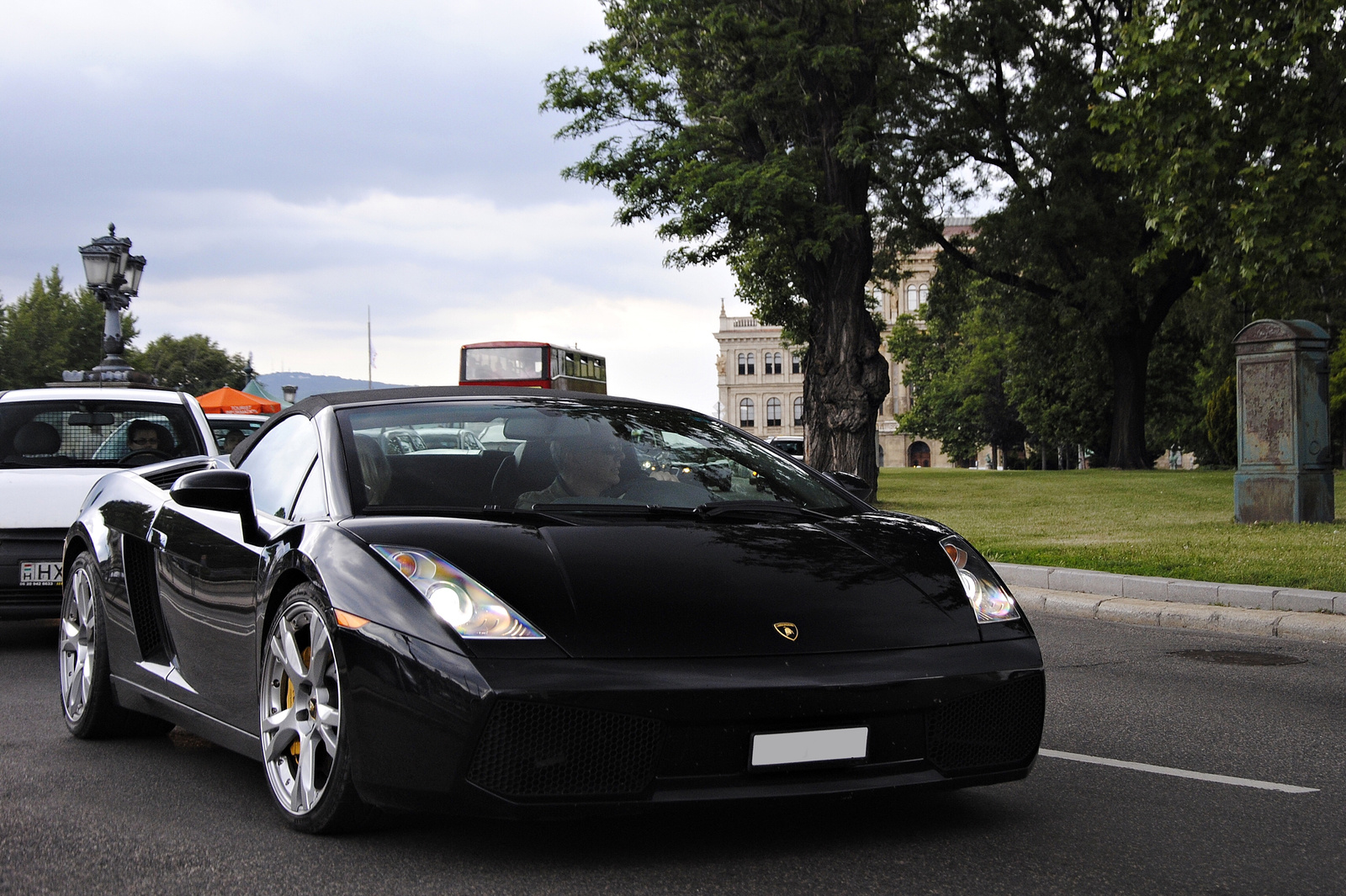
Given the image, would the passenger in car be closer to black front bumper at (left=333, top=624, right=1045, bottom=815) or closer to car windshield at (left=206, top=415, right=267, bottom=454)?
black front bumper at (left=333, top=624, right=1045, bottom=815)

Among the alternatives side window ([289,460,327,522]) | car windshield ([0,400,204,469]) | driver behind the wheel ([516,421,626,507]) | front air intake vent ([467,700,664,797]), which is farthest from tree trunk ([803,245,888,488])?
front air intake vent ([467,700,664,797])

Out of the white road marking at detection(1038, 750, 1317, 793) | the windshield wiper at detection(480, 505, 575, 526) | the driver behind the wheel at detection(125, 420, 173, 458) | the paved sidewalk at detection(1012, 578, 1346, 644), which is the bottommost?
the paved sidewalk at detection(1012, 578, 1346, 644)

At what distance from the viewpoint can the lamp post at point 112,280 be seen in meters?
18.5

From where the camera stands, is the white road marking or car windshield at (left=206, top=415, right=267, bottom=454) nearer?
the white road marking

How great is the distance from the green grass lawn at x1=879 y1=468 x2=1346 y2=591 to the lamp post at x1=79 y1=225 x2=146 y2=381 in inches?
456

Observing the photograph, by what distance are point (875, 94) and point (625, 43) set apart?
493 cm

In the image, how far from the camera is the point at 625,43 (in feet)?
86.0

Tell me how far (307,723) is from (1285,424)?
44.7 ft

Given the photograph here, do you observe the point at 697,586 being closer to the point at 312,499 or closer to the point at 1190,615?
the point at 312,499

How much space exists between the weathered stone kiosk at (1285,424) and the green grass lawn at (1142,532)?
1.32 ft

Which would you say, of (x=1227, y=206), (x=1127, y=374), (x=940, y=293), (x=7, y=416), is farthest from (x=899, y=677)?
(x=1127, y=374)

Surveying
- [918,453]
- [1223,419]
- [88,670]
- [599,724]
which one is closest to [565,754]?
[599,724]

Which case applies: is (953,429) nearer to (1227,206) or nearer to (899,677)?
(1227,206)

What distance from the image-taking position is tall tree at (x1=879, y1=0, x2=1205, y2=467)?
2912 centimetres
